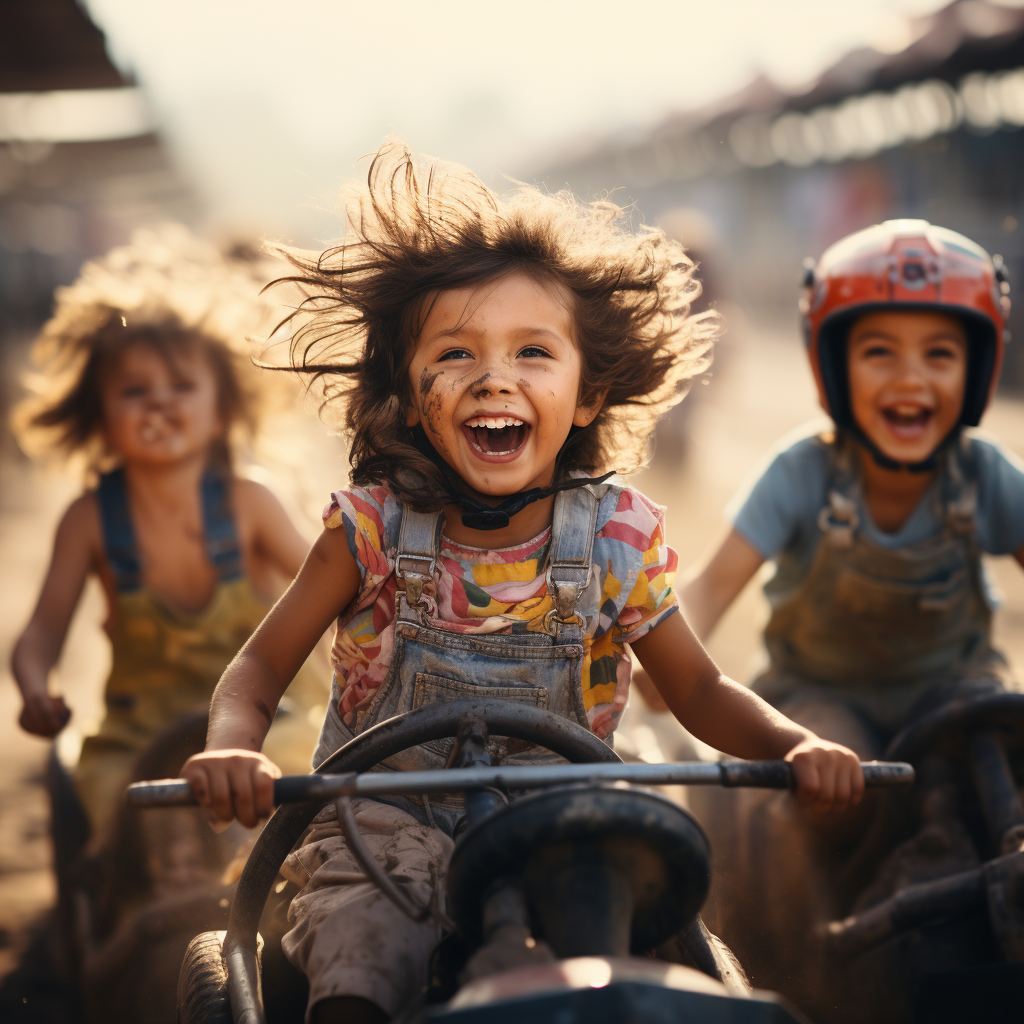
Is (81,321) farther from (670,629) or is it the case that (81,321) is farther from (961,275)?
(961,275)

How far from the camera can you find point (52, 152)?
85.1 ft

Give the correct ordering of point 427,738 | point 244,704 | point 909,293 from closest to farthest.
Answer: point 427,738
point 244,704
point 909,293

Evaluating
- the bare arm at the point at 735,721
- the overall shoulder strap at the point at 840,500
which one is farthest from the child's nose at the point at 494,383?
the overall shoulder strap at the point at 840,500

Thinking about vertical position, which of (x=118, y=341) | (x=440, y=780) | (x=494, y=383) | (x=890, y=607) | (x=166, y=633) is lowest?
(x=440, y=780)

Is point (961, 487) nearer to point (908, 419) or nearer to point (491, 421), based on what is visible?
point (908, 419)

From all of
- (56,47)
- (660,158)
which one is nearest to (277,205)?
(660,158)

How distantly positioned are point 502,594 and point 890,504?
5.10 ft

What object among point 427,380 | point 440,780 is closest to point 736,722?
point 440,780

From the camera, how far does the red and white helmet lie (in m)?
3.10

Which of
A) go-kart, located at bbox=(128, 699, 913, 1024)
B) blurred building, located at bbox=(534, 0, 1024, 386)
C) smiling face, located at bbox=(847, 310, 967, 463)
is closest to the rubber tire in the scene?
go-kart, located at bbox=(128, 699, 913, 1024)

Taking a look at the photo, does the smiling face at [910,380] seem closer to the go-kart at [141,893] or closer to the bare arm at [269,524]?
the bare arm at [269,524]

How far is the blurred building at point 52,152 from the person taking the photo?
12.0 m

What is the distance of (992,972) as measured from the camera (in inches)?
74.6

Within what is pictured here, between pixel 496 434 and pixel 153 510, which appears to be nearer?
pixel 496 434
